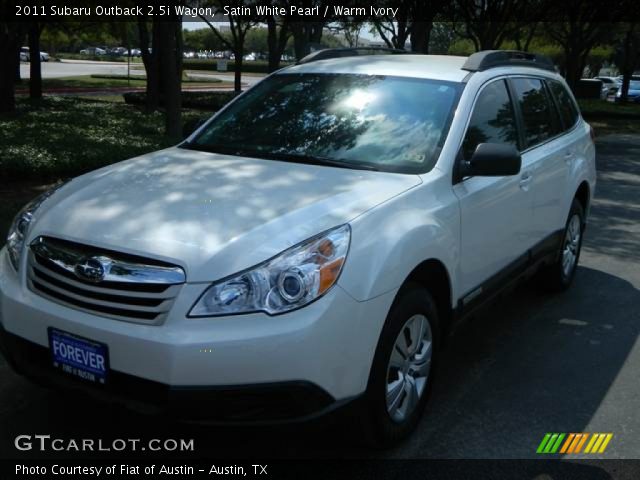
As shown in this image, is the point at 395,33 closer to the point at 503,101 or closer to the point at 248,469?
the point at 503,101

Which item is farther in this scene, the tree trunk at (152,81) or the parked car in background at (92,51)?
the parked car in background at (92,51)

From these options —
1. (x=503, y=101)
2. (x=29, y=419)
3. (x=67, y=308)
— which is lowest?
(x=29, y=419)

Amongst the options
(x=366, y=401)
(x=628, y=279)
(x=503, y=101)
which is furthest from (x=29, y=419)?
(x=628, y=279)

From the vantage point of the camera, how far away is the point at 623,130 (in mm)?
22703

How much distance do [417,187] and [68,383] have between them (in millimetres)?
1824

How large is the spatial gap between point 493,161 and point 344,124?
34.6 inches

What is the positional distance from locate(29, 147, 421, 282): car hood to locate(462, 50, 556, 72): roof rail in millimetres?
1177

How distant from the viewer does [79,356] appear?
300cm

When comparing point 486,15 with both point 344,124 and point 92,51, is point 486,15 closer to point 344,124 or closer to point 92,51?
point 344,124

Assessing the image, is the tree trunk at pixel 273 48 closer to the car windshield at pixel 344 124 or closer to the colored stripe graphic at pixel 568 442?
the car windshield at pixel 344 124

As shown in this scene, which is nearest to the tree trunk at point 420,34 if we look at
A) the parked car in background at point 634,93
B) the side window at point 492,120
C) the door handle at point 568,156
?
the door handle at point 568,156

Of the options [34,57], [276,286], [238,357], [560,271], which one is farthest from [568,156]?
[34,57]

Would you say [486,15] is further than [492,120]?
Yes

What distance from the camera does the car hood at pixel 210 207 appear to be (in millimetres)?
2963
